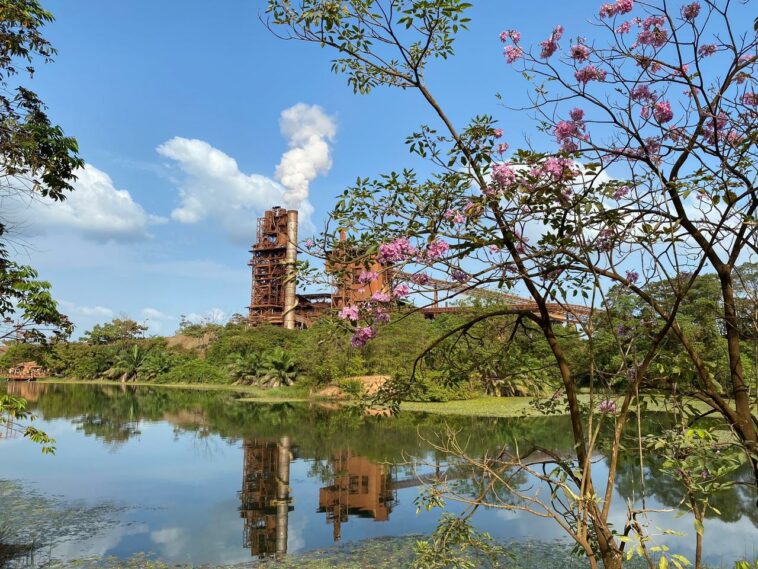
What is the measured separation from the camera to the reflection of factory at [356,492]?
616 centimetres

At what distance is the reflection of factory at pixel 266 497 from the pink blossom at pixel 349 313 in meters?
3.41

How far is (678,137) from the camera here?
7.76 feet

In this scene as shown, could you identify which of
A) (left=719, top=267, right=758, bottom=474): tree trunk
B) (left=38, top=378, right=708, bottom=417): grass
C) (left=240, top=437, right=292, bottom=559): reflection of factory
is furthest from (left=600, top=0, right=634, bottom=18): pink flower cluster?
(left=38, top=378, right=708, bottom=417): grass

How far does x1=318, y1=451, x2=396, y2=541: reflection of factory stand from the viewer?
20.2 ft

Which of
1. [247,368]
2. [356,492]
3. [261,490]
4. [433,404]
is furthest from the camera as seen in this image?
[247,368]

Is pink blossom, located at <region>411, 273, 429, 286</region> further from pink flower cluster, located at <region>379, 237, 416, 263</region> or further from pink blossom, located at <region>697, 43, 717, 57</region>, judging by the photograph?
pink blossom, located at <region>697, 43, 717, 57</region>

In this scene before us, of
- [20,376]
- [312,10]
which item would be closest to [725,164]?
[312,10]

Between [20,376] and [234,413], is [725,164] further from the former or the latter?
[20,376]

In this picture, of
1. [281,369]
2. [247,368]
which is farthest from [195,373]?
[281,369]

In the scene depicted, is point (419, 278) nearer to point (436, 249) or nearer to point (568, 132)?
point (436, 249)

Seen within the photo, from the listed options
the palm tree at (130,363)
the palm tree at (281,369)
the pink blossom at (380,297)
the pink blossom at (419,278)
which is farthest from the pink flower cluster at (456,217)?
the palm tree at (130,363)

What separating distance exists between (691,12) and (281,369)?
22335mm

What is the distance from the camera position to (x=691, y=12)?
2.33 meters

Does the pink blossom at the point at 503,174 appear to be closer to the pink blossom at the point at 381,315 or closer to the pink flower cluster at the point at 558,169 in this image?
the pink flower cluster at the point at 558,169
